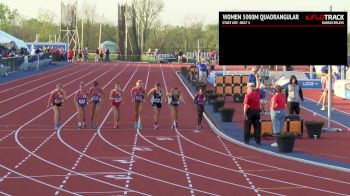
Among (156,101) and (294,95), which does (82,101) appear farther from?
(294,95)

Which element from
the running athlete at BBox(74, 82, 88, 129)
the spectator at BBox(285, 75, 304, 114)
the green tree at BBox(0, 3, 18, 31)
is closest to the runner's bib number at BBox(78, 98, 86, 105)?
the running athlete at BBox(74, 82, 88, 129)

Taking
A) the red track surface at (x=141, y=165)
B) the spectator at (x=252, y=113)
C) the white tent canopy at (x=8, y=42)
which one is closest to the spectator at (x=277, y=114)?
the spectator at (x=252, y=113)

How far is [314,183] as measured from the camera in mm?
14203

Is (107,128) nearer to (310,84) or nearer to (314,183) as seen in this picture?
(314,183)

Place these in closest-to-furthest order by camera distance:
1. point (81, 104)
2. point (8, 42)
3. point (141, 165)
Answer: point (141, 165) < point (81, 104) < point (8, 42)

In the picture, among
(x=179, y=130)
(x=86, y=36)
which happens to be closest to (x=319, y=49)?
(x=179, y=130)

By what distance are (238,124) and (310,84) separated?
884 inches

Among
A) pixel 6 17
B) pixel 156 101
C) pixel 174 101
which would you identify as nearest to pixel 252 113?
pixel 174 101
